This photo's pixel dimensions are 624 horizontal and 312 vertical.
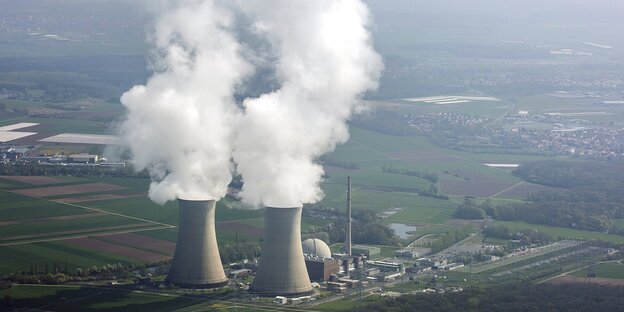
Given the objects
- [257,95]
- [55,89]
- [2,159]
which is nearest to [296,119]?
[257,95]

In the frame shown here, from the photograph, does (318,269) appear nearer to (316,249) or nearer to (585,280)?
(316,249)

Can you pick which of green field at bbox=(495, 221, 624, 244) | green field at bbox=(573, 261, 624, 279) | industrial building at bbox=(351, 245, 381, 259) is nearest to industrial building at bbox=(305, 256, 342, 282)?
industrial building at bbox=(351, 245, 381, 259)

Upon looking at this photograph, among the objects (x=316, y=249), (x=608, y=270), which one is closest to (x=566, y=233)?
(x=608, y=270)

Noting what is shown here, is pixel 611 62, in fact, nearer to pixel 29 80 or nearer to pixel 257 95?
pixel 29 80

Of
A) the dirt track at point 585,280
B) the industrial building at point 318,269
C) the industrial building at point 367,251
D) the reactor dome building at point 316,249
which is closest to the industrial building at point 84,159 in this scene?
the industrial building at point 367,251

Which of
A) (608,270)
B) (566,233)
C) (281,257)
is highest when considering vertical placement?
(566,233)

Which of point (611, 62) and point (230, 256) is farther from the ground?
point (611, 62)

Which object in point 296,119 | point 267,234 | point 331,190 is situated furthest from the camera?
point 331,190
